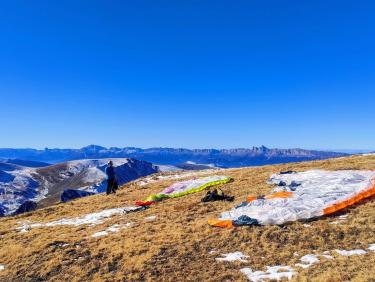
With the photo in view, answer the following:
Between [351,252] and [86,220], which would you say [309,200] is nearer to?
[351,252]

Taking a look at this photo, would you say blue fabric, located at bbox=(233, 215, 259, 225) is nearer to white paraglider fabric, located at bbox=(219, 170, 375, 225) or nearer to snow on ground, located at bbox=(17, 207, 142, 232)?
white paraglider fabric, located at bbox=(219, 170, 375, 225)

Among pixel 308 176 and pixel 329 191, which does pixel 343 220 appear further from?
pixel 308 176

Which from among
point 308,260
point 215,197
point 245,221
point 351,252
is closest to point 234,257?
point 308,260

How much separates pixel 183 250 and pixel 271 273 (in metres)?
4.62

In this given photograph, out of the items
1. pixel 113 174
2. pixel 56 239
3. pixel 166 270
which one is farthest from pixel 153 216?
pixel 113 174

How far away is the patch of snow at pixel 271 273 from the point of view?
12.5 metres

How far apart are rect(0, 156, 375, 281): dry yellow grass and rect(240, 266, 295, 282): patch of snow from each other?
29 centimetres

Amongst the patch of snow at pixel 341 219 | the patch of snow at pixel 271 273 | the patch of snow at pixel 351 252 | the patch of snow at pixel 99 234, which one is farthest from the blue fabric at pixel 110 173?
the patch of snow at pixel 351 252

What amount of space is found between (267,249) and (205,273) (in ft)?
10.5

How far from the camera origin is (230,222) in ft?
59.9

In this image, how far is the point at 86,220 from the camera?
82.5 ft

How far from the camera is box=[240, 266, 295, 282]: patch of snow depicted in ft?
41.0

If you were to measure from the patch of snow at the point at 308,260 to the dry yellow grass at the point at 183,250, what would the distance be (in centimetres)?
30

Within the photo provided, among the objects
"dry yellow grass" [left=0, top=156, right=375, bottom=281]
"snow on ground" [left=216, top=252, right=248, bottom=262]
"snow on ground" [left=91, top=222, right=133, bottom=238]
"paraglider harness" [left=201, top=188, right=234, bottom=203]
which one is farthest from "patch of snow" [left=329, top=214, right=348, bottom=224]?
"snow on ground" [left=91, top=222, right=133, bottom=238]
